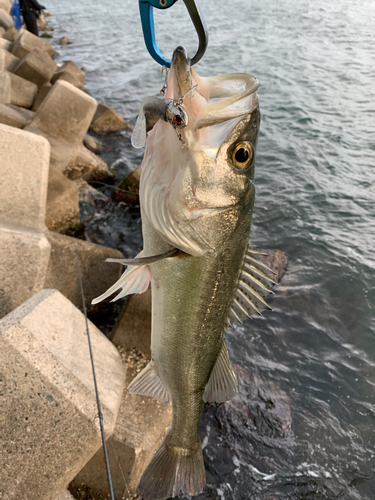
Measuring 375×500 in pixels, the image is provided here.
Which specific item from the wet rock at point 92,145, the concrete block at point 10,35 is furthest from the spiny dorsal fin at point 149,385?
the concrete block at point 10,35

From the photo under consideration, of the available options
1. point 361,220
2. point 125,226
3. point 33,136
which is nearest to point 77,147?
point 125,226

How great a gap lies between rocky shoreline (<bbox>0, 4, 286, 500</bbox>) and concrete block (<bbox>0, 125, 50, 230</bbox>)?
11 mm

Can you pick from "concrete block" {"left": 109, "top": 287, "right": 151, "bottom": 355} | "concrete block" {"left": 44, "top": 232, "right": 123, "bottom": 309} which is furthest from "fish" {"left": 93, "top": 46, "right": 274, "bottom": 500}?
"concrete block" {"left": 44, "top": 232, "right": 123, "bottom": 309}

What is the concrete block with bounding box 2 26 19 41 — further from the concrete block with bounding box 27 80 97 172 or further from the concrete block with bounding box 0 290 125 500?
the concrete block with bounding box 0 290 125 500

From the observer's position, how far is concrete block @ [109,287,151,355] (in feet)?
13.3

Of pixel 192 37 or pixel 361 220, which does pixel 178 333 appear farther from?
pixel 192 37

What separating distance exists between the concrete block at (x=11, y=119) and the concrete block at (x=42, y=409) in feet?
15.5

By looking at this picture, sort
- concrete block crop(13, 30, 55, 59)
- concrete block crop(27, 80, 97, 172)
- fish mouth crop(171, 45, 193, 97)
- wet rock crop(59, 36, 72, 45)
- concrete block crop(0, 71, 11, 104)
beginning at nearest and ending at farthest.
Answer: fish mouth crop(171, 45, 193, 97), concrete block crop(27, 80, 97, 172), concrete block crop(0, 71, 11, 104), concrete block crop(13, 30, 55, 59), wet rock crop(59, 36, 72, 45)

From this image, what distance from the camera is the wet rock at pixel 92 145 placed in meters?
9.36

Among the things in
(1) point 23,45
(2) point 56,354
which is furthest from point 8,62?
(2) point 56,354

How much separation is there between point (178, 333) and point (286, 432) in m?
2.98

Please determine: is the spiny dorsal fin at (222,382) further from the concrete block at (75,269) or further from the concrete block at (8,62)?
the concrete block at (8,62)

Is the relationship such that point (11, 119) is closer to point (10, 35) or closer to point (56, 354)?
point (56, 354)

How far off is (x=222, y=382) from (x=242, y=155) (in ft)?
5.37
